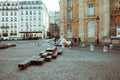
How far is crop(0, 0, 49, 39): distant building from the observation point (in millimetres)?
152250

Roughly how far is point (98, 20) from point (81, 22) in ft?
17.1

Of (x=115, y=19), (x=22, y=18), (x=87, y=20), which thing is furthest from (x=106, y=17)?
(x=22, y=18)

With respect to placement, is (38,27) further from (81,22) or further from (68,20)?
(81,22)

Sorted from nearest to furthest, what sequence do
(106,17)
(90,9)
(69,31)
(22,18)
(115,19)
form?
(106,17)
(115,19)
(90,9)
(69,31)
(22,18)

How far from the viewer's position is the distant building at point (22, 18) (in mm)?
152250

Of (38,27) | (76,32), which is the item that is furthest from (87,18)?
(38,27)

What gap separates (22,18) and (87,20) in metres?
103

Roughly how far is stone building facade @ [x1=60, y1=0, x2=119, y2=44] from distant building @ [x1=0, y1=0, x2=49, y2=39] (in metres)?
85.2

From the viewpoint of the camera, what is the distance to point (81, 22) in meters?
56.1

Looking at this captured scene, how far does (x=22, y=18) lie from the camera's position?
505 ft

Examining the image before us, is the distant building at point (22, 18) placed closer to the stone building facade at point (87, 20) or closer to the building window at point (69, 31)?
the stone building facade at point (87, 20)

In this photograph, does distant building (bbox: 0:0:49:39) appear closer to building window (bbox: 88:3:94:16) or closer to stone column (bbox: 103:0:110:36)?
building window (bbox: 88:3:94:16)

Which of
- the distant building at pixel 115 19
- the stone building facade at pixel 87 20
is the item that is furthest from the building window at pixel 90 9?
the distant building at pixel 115 19

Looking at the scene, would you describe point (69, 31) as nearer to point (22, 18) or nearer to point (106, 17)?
point (106, 17)
